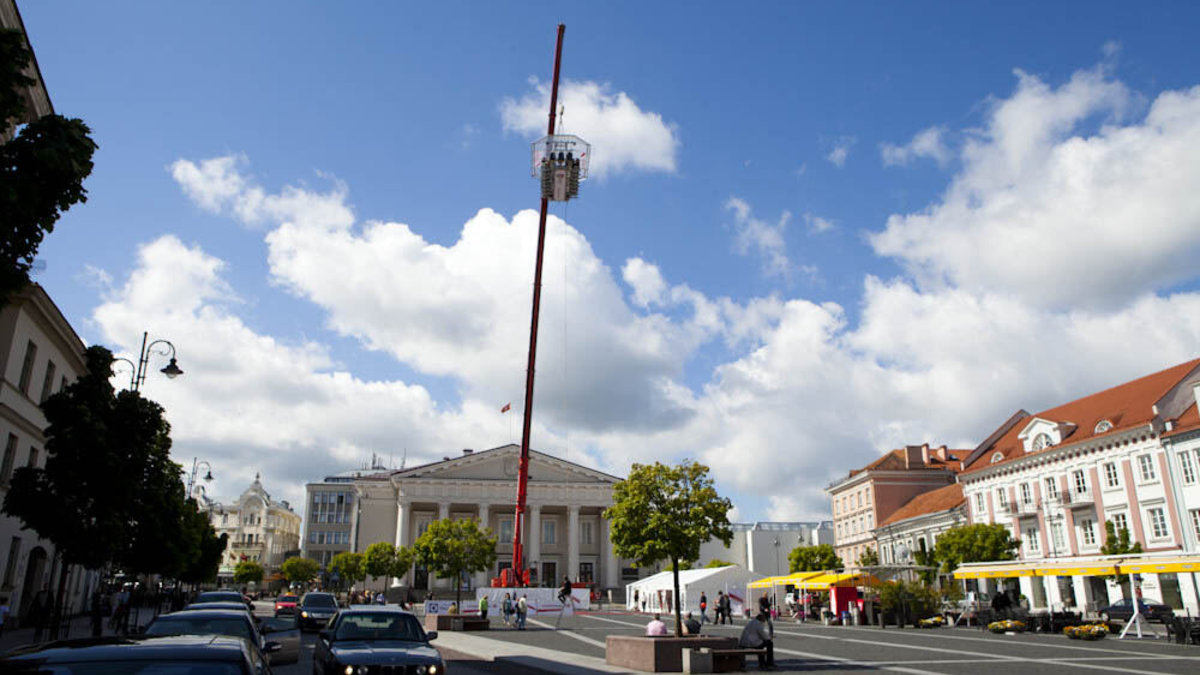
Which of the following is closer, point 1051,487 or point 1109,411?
point 1109,411

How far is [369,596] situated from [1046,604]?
44.0 metres

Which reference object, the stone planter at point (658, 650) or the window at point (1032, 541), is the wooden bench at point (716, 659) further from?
the window at point (1032, 541)

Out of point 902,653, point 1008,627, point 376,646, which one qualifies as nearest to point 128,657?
point 376,646

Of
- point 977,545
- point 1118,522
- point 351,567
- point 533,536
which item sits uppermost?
point 533,536

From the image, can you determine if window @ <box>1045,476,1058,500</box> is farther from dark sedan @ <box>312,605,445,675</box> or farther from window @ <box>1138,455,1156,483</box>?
dark sedan @ <box>312,605,445,675</box>

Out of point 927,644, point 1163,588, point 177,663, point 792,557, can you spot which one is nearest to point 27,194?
point 177,663

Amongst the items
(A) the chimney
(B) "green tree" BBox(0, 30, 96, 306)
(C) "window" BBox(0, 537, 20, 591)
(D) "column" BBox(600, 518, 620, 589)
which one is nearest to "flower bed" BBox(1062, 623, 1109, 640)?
(B) "green tree" BBox(0, 30, 96, 306)

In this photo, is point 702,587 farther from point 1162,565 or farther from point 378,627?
point 378,627

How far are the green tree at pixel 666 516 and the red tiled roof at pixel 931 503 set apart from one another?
44771 millimetres

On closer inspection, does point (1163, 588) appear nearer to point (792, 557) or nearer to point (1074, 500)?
point (1074, 500)

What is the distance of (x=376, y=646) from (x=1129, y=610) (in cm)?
3508

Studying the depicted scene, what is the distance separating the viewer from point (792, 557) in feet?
247

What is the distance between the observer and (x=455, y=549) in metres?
53.1

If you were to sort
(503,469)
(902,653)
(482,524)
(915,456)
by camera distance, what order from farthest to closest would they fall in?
(503,469)
(482,524)
(915,456)
(902,653)
